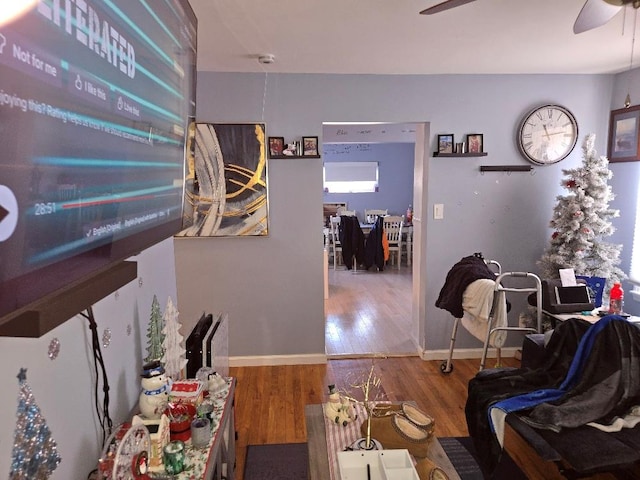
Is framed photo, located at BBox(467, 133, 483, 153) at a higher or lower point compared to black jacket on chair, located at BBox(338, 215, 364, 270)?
higher

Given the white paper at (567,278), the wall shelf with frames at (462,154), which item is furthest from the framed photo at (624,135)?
the white paper at (567,278)

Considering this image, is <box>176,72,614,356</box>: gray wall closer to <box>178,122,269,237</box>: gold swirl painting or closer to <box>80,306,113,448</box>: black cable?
<box>178,122,269,237</box>: gold swirl painting

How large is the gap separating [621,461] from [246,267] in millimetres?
2498

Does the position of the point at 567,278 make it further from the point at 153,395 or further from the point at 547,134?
the point at 153,395

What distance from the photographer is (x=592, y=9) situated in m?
1.66

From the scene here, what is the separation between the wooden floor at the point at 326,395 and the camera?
241 cm

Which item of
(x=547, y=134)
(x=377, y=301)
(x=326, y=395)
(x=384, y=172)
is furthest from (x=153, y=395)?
(x=384, y=172)

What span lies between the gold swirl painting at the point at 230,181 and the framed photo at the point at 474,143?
5.14 ft

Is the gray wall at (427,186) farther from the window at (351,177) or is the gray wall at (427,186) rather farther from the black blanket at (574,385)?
the window at (351,177)

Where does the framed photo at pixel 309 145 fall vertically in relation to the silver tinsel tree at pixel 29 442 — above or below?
above

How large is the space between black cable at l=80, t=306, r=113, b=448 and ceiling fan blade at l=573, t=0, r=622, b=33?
2.03 metres

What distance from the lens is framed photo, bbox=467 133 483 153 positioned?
3258 millimetres

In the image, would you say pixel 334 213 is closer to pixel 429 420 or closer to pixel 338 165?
pixel 338 165

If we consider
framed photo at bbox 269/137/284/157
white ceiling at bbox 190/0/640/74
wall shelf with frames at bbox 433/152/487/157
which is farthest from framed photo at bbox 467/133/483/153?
framed photo at bbox 269/137/284/157
